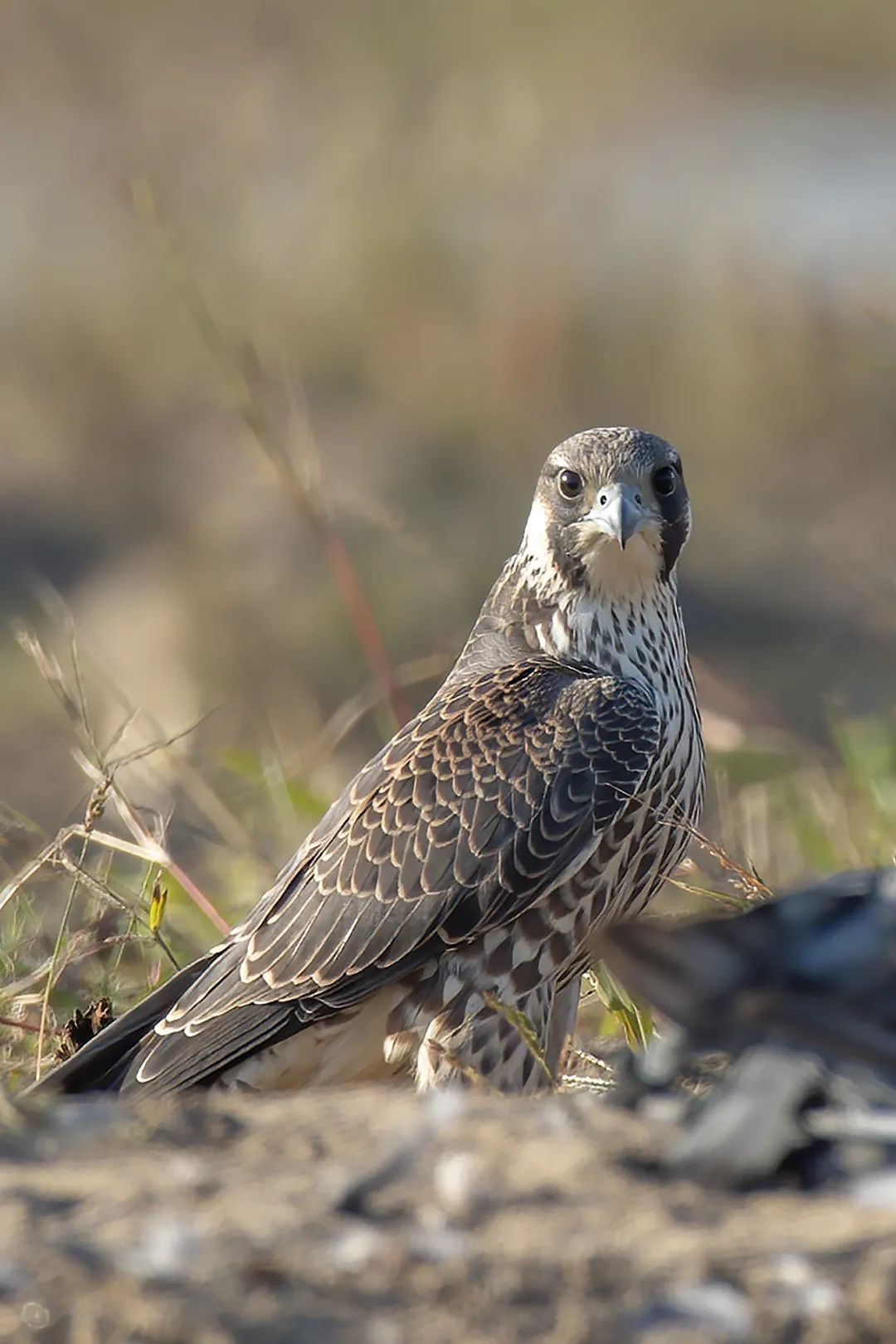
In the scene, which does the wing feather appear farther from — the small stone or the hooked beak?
the small stone

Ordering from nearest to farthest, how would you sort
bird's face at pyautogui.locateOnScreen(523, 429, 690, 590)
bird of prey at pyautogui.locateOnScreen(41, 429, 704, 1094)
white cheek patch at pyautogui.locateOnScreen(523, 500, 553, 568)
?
1. bird of prey at pyautogui.locateOnScreen(41, 429, 704, 1094)
2. bird's face at pyautogui.locateOnScreen(523, 429, 690, 590)
3. white cheek patch at pyautogui.locateOnScreen(523, 500, 553, 568)

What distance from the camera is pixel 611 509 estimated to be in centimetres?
405

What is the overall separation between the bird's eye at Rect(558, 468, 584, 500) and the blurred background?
1.38 metres

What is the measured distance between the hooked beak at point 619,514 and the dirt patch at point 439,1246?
5.55 ft

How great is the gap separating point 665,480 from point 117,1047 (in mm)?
1475

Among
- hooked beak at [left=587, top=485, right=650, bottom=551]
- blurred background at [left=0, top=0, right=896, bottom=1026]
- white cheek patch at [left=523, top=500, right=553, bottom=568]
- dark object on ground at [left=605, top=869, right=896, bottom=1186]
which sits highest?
hooked beak at [left=587, top=485, right=650, bottom=551]

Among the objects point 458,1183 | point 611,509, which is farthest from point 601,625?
point 458,1183

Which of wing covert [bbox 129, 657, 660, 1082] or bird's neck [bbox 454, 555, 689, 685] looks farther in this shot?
bird's neck [bbox 454, 555, 689, 685]

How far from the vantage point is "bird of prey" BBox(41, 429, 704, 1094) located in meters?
3.67

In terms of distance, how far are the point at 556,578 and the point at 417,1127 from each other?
6.24ft

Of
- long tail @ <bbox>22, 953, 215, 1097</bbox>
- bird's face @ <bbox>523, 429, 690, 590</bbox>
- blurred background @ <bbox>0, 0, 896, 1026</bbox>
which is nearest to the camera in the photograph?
long tail @ <bbox>22, 953, 215, 1097</bbox>

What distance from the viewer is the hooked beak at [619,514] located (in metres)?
4.00

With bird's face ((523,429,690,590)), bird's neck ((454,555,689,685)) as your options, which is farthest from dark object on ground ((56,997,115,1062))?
bird's face ((523,429,690,590))

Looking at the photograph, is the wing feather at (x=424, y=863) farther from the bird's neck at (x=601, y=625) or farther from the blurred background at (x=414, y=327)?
the blurred background at (x=414, y=327)
